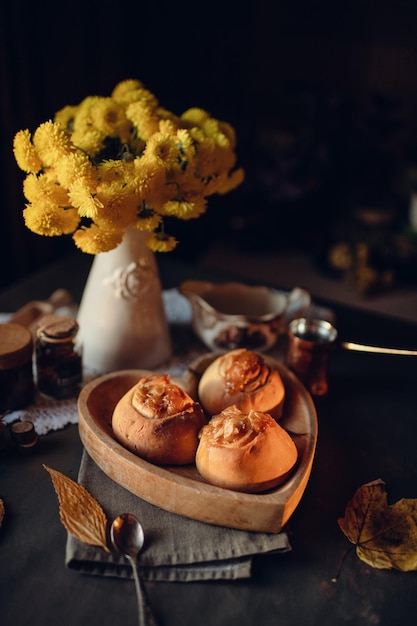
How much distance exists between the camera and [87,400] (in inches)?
32.9

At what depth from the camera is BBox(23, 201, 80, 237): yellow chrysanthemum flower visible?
0.83 meters

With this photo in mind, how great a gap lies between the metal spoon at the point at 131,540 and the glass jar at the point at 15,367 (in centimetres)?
31

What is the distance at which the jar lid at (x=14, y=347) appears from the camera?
2.83 feet

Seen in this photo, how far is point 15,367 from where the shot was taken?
2.91 ft

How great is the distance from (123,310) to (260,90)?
1940 mm

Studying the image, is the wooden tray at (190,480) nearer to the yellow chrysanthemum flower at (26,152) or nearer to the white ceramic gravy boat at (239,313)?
the white ceramic gravy boat at (239,313)

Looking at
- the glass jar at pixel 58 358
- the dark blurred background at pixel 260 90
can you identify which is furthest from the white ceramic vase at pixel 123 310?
the dark blurred background at pixel 260 90

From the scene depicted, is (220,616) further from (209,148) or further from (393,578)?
(209,148)

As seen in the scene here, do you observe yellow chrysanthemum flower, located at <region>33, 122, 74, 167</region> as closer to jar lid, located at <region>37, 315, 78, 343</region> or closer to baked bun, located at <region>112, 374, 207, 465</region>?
jar lid, located at <region>37, 315, 78, 343</region>

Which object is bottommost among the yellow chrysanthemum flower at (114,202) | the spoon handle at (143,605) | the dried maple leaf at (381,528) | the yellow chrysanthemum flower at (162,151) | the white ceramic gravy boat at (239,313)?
the dried maple leaf at (381,528)

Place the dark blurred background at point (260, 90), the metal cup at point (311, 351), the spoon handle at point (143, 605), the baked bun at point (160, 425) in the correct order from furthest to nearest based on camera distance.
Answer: the dark blurred background at point (260, 90) < the metal cup at point (311, 351) < the baked bun at point (160, 425) < the spoon handle at point (143, 605)

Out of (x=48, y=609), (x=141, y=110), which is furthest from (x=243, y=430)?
(x=141, y=110)

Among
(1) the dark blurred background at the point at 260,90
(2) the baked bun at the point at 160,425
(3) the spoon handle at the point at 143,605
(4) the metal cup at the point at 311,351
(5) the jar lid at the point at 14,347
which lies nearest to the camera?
(3) the spoon handle at the point at 143,605

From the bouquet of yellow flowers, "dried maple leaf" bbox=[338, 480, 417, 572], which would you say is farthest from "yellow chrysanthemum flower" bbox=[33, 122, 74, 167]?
"dried maple leaf" bbox=[338, 480, 417, 572]
